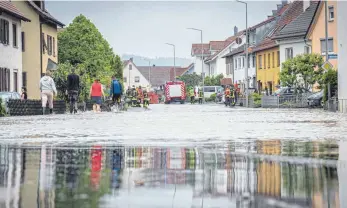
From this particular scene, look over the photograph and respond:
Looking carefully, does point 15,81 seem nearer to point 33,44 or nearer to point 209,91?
point 33,44

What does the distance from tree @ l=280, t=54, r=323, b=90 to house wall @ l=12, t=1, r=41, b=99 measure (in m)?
18.6

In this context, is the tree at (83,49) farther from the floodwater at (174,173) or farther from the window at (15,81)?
the floodwater at (174,173)

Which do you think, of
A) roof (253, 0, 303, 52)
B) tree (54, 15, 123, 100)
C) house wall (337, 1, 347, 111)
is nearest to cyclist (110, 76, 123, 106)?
house wall (337, 1, 347, 111)

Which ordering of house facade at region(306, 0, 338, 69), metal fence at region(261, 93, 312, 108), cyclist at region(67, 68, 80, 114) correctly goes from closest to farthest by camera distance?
cyclist at region(67, 68, 80, 114) < metal fence at region(261, 93, 312, 108) < house facade at region(306, 0, 338, 69)

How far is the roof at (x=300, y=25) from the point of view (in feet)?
256

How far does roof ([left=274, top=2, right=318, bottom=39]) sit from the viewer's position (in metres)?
77.9

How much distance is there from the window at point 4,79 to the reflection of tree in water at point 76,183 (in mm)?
40734

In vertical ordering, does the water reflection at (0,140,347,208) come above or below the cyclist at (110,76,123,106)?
below

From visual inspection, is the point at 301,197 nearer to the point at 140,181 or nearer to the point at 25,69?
the point at 140,181

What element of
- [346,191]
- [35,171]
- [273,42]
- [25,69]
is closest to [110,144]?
[35,171]

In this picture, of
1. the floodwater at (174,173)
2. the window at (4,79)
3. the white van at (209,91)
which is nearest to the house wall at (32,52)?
the window at (4,79)

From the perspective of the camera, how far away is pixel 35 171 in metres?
8.83

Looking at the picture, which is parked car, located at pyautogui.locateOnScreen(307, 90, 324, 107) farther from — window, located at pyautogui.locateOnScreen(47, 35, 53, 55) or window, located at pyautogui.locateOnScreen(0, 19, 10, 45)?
window, located at pyautogui.locateOnScreen(47, 35, 53, 55)

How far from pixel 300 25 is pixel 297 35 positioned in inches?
62.3
